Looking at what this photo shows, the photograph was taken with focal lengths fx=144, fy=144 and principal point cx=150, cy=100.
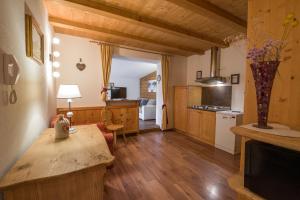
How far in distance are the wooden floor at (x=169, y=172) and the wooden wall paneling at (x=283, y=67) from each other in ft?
4.49

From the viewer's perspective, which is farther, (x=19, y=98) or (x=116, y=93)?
(x=116, y=93)

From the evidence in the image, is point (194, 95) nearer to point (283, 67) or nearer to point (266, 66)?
point (283, 67)

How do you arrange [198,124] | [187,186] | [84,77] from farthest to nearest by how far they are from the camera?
[198,124], [84,77], [187,186]

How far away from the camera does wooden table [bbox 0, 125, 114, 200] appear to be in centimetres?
86

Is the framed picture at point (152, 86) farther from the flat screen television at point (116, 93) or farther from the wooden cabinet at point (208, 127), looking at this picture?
the wooden cabinet at point (208, 127)

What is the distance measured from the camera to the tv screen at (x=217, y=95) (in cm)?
383

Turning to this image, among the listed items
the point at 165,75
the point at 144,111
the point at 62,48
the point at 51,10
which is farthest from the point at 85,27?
the point at 144,111

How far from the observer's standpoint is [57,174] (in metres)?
0.90

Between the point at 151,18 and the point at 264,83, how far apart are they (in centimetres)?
226

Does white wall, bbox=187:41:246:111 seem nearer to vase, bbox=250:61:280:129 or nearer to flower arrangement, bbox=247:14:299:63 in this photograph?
flower arrangement, bbox=247:14:299:63

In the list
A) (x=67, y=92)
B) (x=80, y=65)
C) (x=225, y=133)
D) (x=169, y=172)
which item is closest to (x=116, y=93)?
(x=80, y=65)

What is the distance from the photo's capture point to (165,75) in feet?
15.4

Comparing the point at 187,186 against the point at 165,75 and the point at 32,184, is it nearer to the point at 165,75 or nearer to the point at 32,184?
the point at 32,184

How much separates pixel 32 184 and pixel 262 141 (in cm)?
140
